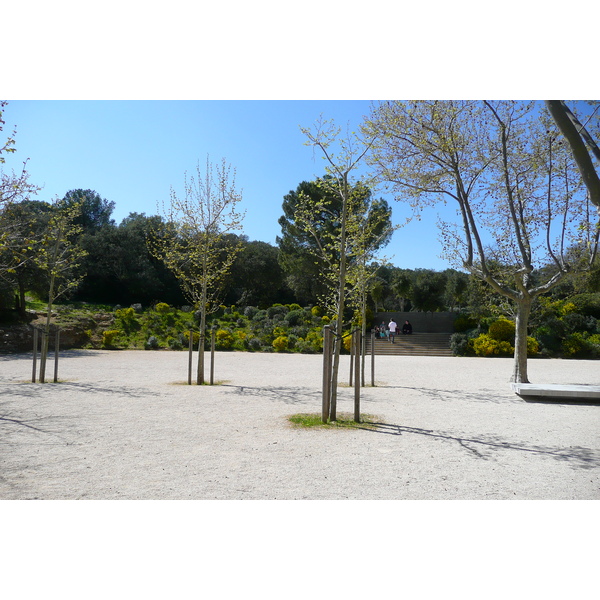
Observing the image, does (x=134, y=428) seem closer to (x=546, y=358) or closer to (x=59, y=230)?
(x=59, y=230)

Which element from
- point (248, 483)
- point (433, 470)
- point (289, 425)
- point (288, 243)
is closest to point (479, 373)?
point (289, 425)

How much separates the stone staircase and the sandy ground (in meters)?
10.4

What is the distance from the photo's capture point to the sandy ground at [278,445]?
3582mm

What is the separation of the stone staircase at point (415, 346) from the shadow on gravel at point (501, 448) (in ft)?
Result: 45.3

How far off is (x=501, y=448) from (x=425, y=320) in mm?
21934

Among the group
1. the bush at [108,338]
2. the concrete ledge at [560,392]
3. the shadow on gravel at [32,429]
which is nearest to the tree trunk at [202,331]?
the shadow on gravel at [32,429]

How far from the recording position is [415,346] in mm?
20766

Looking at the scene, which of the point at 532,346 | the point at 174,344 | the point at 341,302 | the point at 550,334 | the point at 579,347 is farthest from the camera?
the point at 550,334

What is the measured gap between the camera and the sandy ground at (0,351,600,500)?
3.58 m

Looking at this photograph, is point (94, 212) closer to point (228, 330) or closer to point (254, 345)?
point (228, 330)

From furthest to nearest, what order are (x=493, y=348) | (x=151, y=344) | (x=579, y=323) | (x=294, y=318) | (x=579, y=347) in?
(x=294, y=318) < (x=579, y=323) < (x=151, y=344) < (x=493, y=348) < (x=579, y=347)

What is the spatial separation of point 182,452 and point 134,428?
1.28 m

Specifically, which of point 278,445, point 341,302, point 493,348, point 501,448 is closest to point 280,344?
point 493,348

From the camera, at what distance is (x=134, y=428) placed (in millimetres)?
5512
